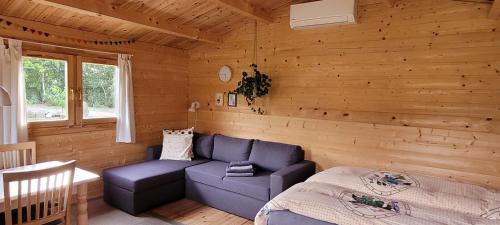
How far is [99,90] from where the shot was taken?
3.88 m

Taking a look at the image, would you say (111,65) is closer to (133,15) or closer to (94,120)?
(94,120)

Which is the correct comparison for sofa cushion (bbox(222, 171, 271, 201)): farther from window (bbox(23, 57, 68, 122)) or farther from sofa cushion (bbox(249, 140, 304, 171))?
window (bbox(23, 57, 68, 122))

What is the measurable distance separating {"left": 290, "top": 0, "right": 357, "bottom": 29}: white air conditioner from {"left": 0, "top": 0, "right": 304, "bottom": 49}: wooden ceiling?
32 cm

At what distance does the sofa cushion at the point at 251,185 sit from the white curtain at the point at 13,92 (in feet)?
7.15

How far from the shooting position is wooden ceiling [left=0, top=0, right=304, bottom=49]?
2.94 metres

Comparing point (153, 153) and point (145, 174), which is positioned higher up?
point (153, 153)

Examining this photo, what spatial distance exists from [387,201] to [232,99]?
2.66 meters

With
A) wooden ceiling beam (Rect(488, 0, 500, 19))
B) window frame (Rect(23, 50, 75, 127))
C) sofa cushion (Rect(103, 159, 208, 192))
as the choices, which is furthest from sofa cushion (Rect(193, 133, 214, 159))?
wooden ceiling beam (Rect(488, 0, 500, 19))

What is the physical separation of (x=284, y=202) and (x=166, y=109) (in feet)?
9.47

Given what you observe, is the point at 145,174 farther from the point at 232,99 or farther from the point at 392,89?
the point at 392,89

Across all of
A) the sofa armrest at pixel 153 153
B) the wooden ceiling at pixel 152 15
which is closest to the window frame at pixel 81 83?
the wooden ceiling at pixel 152 15

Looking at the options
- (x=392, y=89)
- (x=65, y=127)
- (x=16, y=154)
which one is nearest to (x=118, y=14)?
(x=65, y=127)

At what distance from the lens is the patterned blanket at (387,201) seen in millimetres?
2029

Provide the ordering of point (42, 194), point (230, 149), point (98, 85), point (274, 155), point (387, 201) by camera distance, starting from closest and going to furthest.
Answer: point (42, 194) < point (387, 201) < point (274, 155) < point (98, 85) < point (230, 149)
